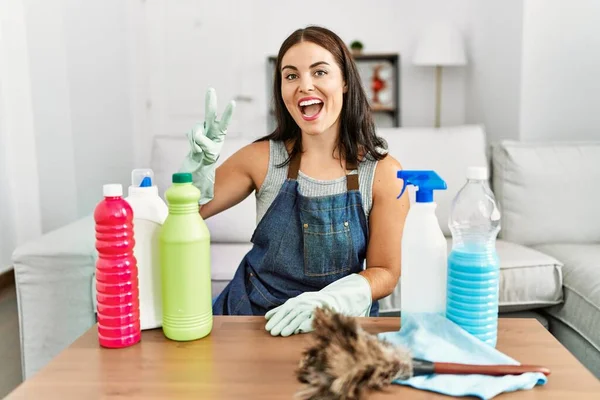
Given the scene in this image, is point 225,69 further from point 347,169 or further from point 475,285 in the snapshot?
point 475,285

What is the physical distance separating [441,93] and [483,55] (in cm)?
50

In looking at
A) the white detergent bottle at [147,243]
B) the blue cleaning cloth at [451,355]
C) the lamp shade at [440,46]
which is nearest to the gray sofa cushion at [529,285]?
the blue cleaning cloth at [451,355]

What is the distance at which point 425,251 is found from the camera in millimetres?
831

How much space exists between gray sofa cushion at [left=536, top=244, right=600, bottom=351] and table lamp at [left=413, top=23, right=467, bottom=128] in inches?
71.2

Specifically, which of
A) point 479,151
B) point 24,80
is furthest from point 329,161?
point 24,80

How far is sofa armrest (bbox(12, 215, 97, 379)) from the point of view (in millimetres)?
1719

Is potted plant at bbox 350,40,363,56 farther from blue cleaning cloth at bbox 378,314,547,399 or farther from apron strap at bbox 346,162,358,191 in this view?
blue cleaning cloth at bbox 378,314,547,399

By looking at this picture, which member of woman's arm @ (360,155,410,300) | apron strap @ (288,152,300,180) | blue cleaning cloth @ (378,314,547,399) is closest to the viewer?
blue cleaning cloth @ (378,314,547,399)

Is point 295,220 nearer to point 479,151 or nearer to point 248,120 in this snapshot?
point 479,151

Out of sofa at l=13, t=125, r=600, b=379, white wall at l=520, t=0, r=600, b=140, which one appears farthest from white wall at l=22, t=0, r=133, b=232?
white wall at l=520, t=0, r=600, b=140

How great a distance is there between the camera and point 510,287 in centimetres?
187

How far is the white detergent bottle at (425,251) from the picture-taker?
829 mm

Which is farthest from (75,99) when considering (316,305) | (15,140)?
Result: (316,305)

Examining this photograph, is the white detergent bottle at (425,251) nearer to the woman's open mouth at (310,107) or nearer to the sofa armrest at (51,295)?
the woman's open mouth at (310,107)
